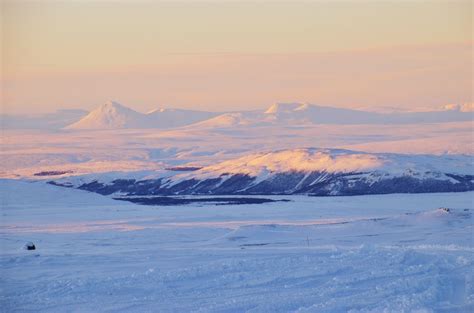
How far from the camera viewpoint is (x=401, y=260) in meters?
22.7

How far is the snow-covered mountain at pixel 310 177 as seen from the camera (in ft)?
285

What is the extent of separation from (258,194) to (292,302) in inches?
2850

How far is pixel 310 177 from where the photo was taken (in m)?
97.1

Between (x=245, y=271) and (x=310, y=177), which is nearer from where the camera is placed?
(x=245, y=271)

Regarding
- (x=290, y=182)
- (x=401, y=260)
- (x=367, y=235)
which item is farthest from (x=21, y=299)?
(x=290, y=182)

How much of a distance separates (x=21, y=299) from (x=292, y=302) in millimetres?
5275

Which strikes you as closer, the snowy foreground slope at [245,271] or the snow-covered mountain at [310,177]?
the snowy foreground slope at [245,271]

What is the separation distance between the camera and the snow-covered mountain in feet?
285

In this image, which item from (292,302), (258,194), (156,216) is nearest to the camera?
(292,302)

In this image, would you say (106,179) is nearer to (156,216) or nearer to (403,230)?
(156,216)

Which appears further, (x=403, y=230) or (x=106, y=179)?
(x=106, y=179)

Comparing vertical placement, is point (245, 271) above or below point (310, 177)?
below

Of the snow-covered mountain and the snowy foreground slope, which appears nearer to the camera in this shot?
the snowy foreground slope

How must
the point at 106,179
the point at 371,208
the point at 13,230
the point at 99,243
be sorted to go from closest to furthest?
the point at 99,243
the point at 13,230
the point at 371,208
the point at 106,179
